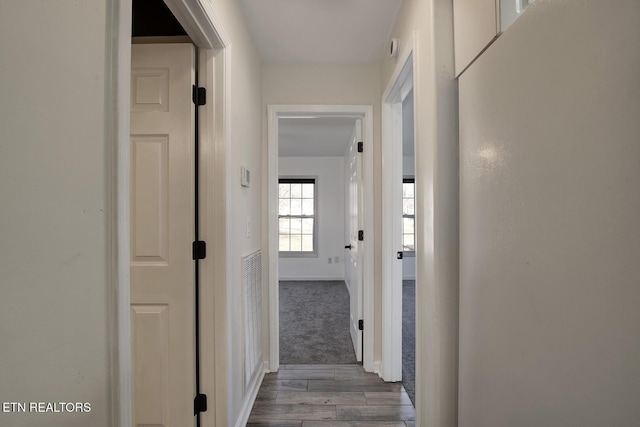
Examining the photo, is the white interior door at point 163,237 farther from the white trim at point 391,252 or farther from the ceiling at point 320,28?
the white trim at point 391,252

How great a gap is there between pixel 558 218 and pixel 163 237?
5.11ft

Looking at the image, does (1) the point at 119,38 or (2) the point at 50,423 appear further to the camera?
(1) the point at 119,38

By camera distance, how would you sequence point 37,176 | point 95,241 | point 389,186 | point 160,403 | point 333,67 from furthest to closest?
point 333,67 → point 389,186 → point 160,403 → point 95,241 → point 37,176

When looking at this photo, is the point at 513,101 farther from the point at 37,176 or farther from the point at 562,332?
the point at 37,176

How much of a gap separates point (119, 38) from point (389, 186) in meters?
1.86

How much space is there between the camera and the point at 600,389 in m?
0.61

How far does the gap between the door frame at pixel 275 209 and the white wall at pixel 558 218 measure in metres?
1.32

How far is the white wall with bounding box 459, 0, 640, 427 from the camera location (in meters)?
0.57

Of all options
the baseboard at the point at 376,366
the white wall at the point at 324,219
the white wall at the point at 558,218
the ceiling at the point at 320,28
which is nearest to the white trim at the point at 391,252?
the baseboard at the point at 376,366

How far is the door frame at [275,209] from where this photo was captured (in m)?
2.41

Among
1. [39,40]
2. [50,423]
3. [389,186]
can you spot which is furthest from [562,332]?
[389,186]

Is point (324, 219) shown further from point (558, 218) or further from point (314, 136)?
point (558, 218)

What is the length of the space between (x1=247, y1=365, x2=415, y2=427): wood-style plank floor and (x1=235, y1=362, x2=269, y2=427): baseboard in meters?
0.03

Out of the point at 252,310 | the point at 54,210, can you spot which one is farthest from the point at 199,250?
the point at 54,210
